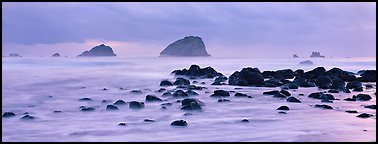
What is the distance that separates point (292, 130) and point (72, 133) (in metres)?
3.91

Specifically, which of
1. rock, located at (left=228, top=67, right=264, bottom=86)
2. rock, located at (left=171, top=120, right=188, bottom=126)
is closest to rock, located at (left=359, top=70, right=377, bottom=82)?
rock, located at (left=228, top=67, right=264, bottom=86)

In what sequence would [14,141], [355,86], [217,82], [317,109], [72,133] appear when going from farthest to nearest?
[217,82]
[355,86]
[317,109]
[72,133]
[14,141]

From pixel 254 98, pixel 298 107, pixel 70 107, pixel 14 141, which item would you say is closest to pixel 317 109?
pixel 298 107

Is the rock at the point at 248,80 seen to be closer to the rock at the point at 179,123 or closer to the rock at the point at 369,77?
the rock at the point at 369,77

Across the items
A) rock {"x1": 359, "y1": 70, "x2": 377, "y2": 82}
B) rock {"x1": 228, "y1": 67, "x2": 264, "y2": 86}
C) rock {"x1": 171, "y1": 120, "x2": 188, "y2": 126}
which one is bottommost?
rock {"x1": 171, "y1": 120, "x2": 188, "y2": 126}

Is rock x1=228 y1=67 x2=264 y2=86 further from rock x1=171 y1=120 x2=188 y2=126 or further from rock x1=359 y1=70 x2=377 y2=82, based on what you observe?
rock x1=171 y1=120 x2=188 y2=126

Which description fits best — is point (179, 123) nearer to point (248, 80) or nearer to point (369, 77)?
point (248, 80)

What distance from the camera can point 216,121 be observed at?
904 cm

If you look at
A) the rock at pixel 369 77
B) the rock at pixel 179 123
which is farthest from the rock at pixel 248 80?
the rock at pixel 179 123

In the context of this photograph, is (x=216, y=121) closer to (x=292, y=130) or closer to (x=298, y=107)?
(x=292, y=130)

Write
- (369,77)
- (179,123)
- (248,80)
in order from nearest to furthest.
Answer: (179,123), (248,80), (369,77)


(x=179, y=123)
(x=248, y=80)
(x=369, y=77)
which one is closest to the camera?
(x=179, y=123)

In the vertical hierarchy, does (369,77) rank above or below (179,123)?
above

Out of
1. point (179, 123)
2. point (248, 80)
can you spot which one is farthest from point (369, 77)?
point (179, 123)
